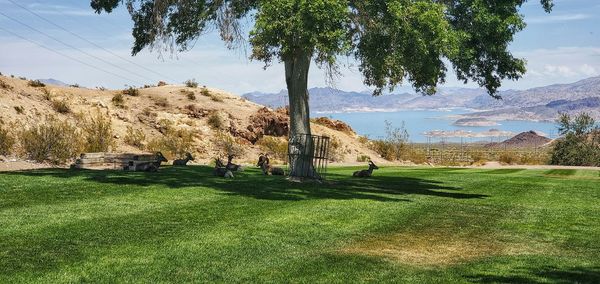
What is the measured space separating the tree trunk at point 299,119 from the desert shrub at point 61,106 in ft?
124

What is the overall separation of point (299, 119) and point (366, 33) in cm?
485

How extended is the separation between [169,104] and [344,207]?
5325cm

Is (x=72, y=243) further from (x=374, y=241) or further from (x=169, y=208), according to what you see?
(x=374, y=241)

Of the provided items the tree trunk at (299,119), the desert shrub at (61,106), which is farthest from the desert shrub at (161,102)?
the tree trunk at (299,119)

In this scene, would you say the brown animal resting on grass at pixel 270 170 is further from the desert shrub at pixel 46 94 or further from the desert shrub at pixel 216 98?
the desert shrub at pixel 216 98

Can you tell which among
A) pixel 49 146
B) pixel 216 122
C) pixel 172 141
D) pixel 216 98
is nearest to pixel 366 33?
pixel 49 146

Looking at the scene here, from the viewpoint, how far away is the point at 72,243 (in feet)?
42.2

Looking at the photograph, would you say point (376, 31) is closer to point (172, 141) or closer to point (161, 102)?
point (172, 141)

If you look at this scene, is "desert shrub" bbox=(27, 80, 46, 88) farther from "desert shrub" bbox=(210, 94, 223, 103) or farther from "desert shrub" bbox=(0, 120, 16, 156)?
"desert shrub" bbox=(0, 120, 16, 156)

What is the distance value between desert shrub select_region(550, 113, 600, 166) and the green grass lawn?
40774 mm

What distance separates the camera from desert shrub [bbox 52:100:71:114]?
59.5 metres

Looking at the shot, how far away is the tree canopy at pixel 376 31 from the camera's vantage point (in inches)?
888

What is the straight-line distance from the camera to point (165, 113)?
6744 centimetres

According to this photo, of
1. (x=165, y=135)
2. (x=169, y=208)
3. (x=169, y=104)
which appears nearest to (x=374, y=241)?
(x=169, y=208)
